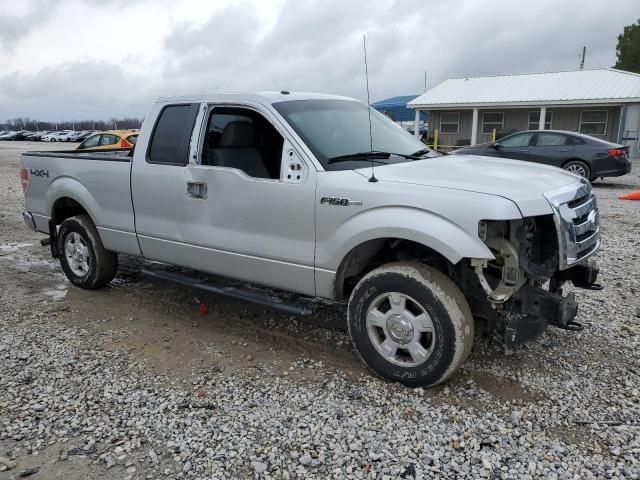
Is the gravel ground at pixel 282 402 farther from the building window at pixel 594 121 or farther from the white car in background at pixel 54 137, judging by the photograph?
the white car in background at pixel 54 137

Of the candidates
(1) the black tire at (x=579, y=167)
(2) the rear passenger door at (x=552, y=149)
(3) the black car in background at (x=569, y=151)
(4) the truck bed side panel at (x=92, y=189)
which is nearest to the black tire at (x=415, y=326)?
(4) the truck bed side panel at (x=92, y=189)

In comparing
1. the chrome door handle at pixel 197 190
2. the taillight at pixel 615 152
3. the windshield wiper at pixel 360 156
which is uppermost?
the windshield wiper at pixel 360 156

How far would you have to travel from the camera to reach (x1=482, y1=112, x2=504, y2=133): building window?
87.7 ft

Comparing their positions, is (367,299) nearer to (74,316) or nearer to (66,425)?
(66,425)

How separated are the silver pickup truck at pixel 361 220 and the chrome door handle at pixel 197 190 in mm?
13

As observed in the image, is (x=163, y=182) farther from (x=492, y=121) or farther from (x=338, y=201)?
(x=492, y=121)

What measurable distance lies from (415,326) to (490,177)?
1127 mm

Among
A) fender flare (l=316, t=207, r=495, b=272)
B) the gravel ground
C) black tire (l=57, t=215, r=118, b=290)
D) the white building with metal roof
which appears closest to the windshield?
fender flare (l=316, t=207, r=495, b=272)

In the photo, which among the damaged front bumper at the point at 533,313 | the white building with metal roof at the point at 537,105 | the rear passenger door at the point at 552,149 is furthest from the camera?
the white building with metal roof at the point at 537,105

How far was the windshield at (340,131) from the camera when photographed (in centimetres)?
416

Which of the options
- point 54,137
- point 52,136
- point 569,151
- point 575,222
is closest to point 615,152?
point 569,151

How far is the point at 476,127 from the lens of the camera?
2664 centimetres

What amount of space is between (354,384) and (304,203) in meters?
1.34

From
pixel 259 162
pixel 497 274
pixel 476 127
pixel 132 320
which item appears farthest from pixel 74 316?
pixel 476 127
